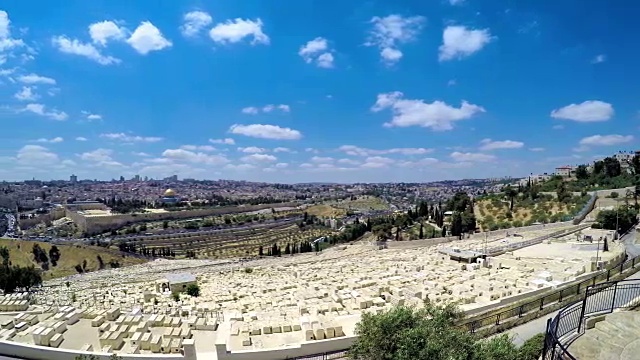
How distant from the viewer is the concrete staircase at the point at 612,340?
9633mm

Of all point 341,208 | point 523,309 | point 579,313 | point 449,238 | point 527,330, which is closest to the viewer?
point 579,313

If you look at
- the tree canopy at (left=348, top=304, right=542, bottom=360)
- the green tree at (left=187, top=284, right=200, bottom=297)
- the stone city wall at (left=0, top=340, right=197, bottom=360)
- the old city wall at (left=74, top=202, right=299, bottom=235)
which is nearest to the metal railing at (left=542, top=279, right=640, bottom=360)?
the tree canopy at (left=348, top=304, right=542, bottom=360)

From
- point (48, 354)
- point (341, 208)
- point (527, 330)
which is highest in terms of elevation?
point (527, 330)

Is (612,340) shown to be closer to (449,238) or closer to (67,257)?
(449,238)

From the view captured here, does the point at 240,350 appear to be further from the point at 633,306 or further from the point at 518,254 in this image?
the point at 518,254

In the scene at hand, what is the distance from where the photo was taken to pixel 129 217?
126 m

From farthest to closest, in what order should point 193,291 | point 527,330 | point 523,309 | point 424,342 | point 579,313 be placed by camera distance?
point 193,291 < point 523,309 < point 527,330 < point 579,313 < point 424,342

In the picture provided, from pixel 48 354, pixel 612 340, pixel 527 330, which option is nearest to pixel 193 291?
pixel 48 354

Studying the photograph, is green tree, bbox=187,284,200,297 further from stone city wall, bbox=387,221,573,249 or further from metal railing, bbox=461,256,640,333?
stone city wall, bbox=387,221,573,249

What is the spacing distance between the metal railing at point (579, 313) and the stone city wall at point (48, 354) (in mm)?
11966

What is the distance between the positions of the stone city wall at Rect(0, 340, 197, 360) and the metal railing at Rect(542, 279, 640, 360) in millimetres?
11966

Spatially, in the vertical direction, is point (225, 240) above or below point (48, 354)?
below

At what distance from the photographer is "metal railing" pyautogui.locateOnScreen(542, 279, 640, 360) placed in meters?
8.40

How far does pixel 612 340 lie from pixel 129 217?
13379 centimetres
